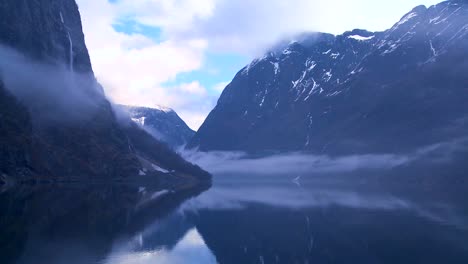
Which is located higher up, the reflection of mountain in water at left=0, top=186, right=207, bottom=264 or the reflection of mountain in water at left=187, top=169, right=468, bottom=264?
the reflection of mountain in water at left=0, top=186, right=207, bottom=264

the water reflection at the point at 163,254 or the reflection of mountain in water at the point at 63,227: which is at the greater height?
the reflection of mountain in water at the point at 63,227

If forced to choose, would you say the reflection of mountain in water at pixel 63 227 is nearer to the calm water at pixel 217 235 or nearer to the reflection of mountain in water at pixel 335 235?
the calm water at pixel 217 235

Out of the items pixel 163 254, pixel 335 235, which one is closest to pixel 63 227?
pixel 163 254

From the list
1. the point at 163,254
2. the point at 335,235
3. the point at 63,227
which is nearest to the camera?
the point at 163,254

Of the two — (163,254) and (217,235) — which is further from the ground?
(217,235)

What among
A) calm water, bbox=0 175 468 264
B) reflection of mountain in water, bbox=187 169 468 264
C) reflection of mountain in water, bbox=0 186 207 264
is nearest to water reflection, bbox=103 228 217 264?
calm water, bbox=0 175 468 264

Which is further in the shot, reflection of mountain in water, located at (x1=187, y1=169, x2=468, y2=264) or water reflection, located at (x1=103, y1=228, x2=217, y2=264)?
reflection of mountain in water, located at (x1=187, y1=169, x2=468, y2=264)

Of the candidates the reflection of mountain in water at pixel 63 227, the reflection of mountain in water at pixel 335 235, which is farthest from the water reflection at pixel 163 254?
the reflection of mountain in water at pixel 335 235

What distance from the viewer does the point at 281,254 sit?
64.7 m

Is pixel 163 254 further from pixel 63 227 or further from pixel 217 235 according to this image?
pixel 217 235

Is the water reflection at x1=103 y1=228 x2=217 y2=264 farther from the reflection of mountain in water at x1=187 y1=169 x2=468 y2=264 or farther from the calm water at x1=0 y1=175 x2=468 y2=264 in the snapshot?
the reflection of mountain in water at x1=187 y1=169 x2=468 y2=264

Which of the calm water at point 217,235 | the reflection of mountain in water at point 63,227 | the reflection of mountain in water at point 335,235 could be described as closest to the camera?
the reflection of mountain in water at point 63,227

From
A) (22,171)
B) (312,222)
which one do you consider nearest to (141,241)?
(312,222)

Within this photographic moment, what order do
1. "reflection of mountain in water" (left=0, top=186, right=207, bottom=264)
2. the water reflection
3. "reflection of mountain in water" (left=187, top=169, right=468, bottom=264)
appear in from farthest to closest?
"reflection of mountain in water" (left=187, top=169, right=468, bottom=264), the water reflection, "reflection of mountain in water" (left=0, top=186, right=207, bottom=264)
